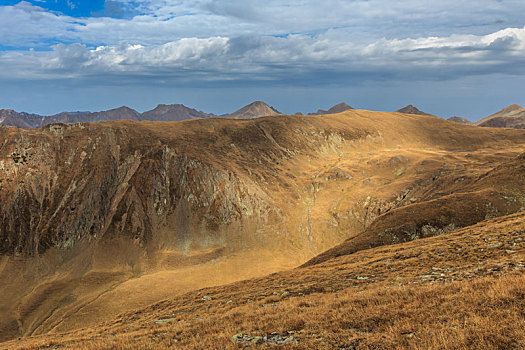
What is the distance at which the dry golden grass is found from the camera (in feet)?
31.5

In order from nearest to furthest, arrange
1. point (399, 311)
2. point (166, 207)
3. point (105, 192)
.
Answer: point (399, 311) → point (105, 192) → point (166, 207)

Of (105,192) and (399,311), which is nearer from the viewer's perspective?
(399,311)

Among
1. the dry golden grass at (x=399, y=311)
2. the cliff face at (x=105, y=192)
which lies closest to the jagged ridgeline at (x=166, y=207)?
the cliff face at (x=105, y=192)

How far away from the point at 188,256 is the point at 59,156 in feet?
146

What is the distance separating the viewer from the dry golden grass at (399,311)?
9.59m

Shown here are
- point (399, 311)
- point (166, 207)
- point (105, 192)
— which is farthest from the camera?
point (166, 207)

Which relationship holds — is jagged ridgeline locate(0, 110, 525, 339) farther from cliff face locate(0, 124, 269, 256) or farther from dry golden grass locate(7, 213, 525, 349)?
dry golden grass locate(7, 213, 525, 349)

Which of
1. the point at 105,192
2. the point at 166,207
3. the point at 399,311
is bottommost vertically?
the point at 166,207

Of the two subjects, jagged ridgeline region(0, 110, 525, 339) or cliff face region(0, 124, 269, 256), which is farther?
cliff face region(0, 124, 269, 256)

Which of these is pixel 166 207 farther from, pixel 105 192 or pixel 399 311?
pixel 399 311

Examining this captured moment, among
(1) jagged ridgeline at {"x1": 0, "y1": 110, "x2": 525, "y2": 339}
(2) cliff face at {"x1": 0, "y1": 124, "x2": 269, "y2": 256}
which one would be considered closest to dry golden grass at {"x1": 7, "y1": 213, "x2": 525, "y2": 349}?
(1) jagged ridgeline at {"x1": 0, "y1": 110, "x2": 525, "y2": 339}

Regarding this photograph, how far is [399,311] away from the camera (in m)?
12.3

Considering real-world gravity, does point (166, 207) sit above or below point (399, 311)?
below

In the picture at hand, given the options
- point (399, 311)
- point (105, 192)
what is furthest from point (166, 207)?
point (399, 311)
